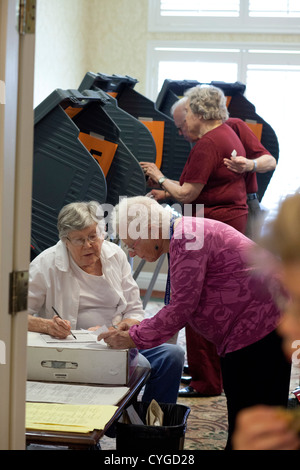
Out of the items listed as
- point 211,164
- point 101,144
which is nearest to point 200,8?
point 101,144

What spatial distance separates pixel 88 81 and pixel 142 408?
253 centimetres

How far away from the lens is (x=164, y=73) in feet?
20.4

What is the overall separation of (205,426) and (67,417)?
5.41 ft

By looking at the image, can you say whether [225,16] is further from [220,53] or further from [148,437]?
[148,437]

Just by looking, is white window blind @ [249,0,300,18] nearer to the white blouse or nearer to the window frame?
the window frame

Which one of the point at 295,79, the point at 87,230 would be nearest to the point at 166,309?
the point at 87,230

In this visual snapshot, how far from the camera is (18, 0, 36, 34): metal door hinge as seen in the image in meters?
1.17

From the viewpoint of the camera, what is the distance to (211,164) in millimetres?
3352

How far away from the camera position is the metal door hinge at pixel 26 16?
1.17m

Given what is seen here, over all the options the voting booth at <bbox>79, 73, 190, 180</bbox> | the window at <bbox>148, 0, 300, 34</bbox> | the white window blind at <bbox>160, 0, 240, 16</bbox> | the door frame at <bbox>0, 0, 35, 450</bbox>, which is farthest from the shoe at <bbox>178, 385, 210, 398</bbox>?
the white window blind at <bbox>160, 0, 240, 16</bbox>

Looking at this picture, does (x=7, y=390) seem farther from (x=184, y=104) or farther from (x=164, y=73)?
(x=164, y=73)

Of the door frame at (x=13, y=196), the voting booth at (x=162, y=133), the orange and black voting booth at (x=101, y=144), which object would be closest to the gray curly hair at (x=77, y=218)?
the orange and black voting booth at (x=101, y=144)

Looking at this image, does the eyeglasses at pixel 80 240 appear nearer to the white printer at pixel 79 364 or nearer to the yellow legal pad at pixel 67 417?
the white printer at pixel 79 364

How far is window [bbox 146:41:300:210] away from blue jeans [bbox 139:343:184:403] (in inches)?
141
